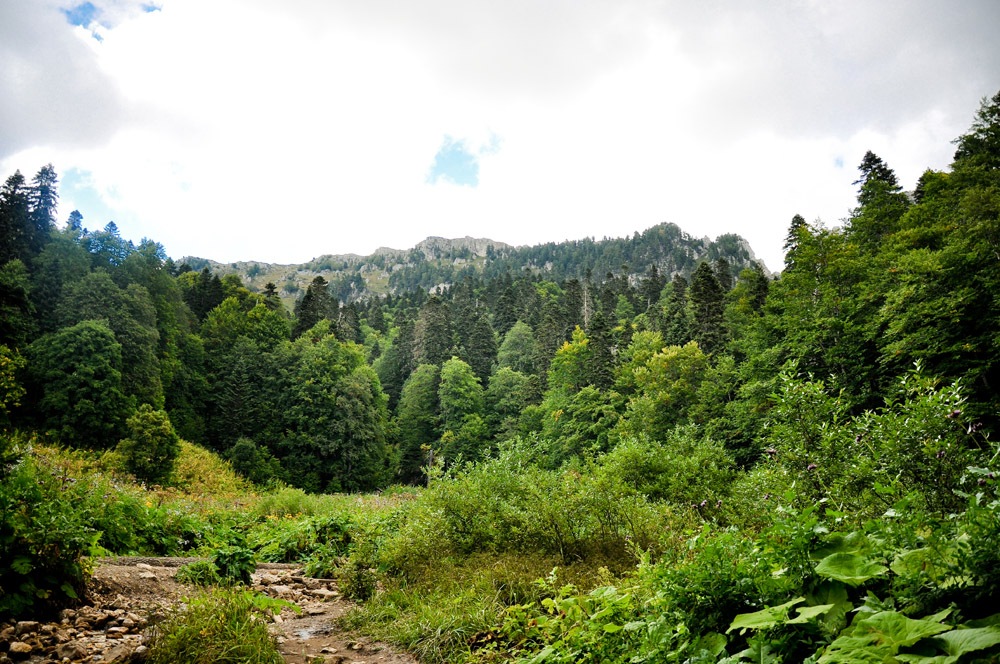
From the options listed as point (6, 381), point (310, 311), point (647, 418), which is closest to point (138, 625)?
point (6, 381)

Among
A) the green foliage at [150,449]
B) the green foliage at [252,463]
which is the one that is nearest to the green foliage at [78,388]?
the green foliage at [150,449]

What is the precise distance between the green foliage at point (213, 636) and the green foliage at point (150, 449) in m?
22.5

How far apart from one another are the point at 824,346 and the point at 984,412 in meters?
9.50

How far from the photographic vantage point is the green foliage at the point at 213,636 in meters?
4.05

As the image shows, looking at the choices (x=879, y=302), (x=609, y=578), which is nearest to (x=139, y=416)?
(x=609, y=578)

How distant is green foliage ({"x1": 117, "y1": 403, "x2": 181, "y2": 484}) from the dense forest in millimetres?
118

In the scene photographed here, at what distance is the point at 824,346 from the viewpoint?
2377 centimetres

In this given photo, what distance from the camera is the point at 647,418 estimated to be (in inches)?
1175

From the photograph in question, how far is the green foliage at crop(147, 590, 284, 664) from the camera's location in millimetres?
4055

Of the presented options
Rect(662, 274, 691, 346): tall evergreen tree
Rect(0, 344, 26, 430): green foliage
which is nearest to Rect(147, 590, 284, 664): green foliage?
Rect(0, 344, 26, 430): green foliage

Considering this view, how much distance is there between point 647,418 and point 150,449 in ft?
88.9

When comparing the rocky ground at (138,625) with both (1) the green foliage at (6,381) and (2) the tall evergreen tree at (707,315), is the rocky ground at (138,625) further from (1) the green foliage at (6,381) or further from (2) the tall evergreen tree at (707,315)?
(2) the tall evergreen tree at (707,315)

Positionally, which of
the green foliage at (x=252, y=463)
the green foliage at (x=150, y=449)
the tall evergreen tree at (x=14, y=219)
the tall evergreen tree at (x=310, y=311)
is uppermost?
the tall evergreen tree at (x=14, y=219)

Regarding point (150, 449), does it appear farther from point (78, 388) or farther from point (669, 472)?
point (669, 472)
